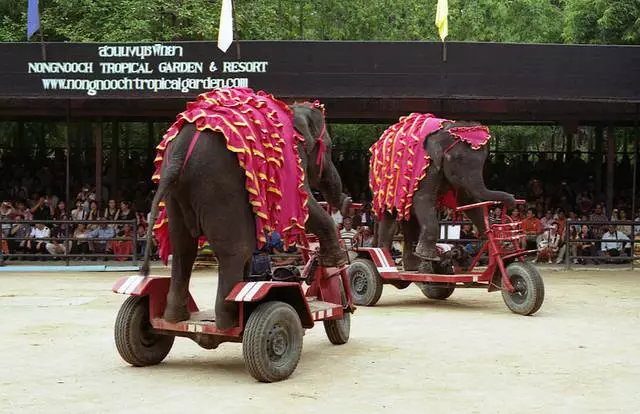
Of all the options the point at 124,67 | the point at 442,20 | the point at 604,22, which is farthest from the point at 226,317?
the point at 604,22

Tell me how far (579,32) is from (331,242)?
683 inches

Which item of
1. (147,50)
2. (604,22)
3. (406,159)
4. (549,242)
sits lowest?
(549,242)

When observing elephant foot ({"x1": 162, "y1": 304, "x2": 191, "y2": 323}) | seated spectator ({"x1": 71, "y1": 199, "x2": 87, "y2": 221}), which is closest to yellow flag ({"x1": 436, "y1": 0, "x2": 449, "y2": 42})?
seated spectator ({"x1": 71, "y1": 199, "x2": 87, "y2": 221})

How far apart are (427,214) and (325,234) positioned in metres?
3.61

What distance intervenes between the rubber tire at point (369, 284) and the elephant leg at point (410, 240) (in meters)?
0.73

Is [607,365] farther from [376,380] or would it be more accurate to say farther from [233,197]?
[233,197]

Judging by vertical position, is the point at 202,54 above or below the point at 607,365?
above

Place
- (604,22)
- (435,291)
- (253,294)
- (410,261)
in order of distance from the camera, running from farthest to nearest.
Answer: (604,22) → (435,291) → (410,261) → (253,294)

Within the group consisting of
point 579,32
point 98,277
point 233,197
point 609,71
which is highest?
point 579,32

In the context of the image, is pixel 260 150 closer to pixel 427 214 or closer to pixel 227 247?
pixel 227 247

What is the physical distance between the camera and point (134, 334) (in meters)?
7.64

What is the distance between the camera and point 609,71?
54.0ft

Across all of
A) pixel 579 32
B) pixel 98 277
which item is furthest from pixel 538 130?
pixel 98 277

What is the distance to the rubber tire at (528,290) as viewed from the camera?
10953 mm
